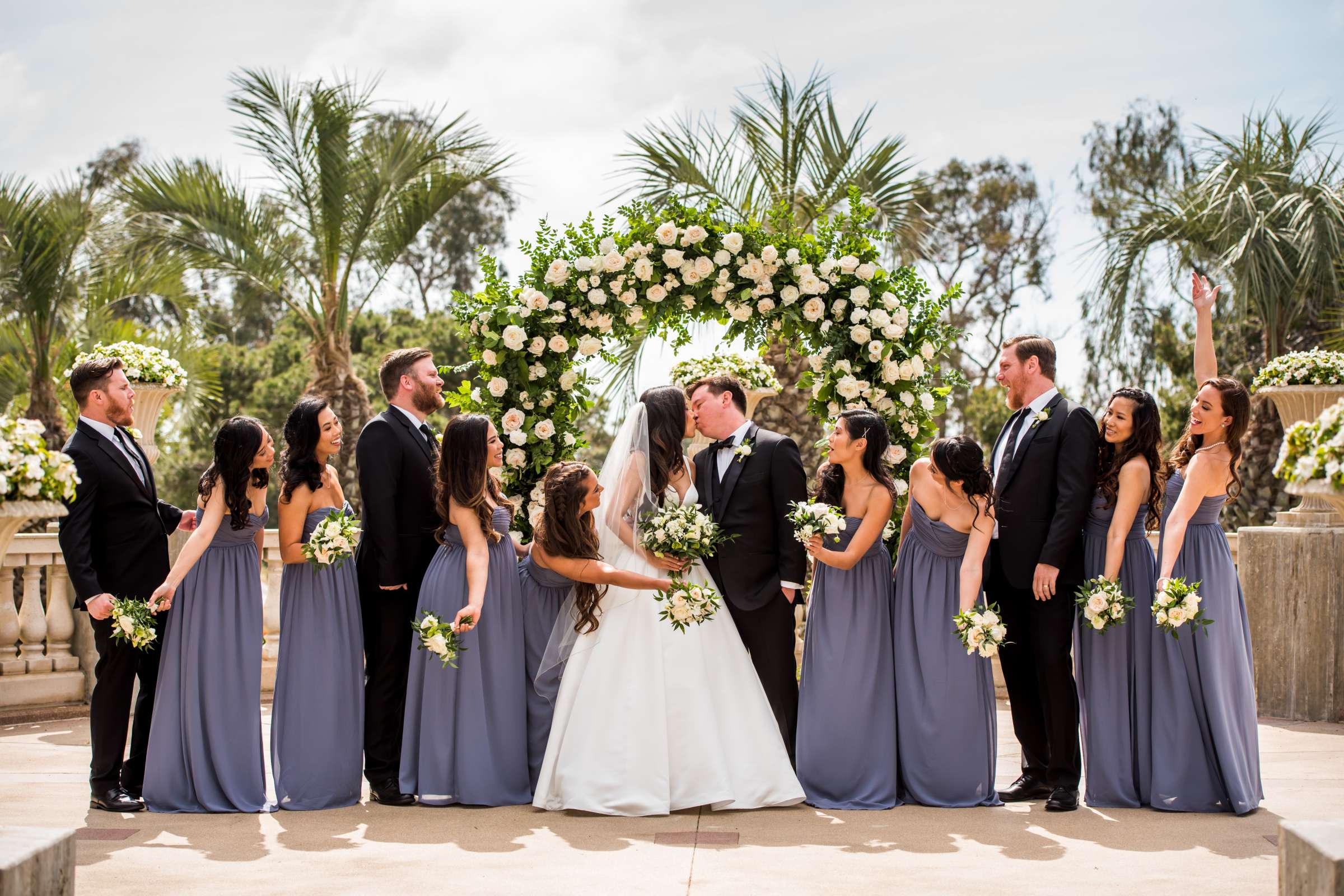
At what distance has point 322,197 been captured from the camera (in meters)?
12.3

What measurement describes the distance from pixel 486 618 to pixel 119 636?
5.33 ft

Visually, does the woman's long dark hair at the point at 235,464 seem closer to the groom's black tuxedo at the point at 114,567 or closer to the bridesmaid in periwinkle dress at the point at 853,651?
the groom's black tuxedo at the point at 114,567

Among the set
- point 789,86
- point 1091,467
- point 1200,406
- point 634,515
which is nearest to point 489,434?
point 634,515

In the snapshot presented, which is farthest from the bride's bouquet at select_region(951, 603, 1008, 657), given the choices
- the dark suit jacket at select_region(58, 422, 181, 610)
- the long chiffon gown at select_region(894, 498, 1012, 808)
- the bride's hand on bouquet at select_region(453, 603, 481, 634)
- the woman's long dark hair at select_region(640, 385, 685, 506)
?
the dark suit jacket at select_region(58, 422, 181, 610)

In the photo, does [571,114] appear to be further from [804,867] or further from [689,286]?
[804,867]

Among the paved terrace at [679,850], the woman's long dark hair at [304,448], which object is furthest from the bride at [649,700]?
the woman's long dark hair at [304,448]

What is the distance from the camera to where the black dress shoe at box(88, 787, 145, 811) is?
536 centimetres

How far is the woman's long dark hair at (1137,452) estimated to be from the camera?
213 inches

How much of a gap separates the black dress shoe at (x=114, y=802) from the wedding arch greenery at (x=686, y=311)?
2.23m

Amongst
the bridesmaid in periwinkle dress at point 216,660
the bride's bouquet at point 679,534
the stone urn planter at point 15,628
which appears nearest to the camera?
the bride's bouquet at point 679,534

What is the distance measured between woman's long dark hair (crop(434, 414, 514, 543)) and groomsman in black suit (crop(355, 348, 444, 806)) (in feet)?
0.84

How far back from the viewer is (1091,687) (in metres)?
5.58

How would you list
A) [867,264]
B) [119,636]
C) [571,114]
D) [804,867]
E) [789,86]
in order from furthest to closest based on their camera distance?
1. [571,114]
2. [789,86]
3. [867,264]
4. [119,636]
5. [804,867]

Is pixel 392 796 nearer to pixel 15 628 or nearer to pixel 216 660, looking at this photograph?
pixel 216 660
